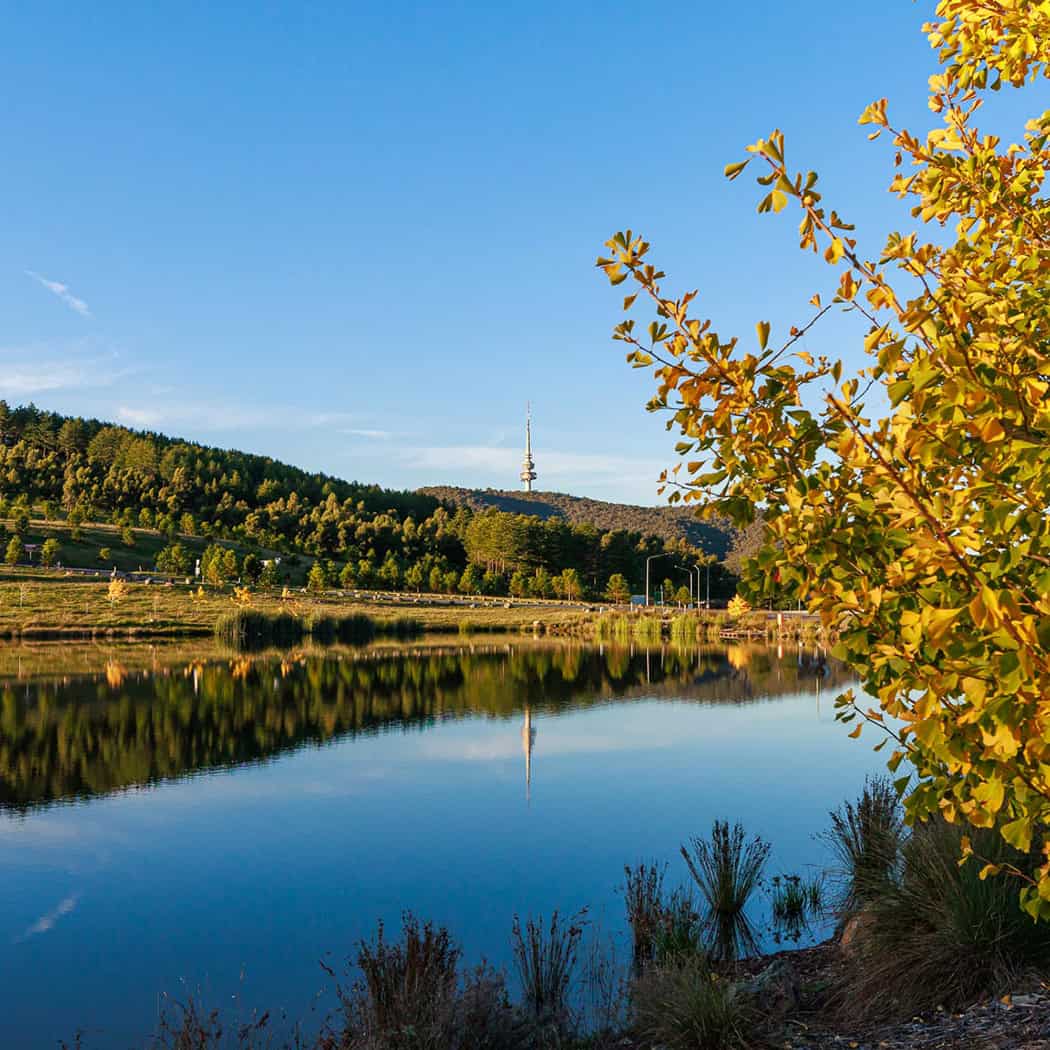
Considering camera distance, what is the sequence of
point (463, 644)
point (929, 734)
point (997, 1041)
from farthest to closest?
1. point (463, 644)
2. point (997, 1041)
3. point (929, 734)

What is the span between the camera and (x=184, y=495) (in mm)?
144000

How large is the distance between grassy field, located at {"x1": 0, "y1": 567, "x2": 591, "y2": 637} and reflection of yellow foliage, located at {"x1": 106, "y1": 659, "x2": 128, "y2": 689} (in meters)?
21.3

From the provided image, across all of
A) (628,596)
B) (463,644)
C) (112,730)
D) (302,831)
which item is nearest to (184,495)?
(628,596)

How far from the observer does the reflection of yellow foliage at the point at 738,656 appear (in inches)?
1956

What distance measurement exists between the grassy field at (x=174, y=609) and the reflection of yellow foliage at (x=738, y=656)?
836 inches

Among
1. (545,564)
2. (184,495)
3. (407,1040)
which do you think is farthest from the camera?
(184,495)

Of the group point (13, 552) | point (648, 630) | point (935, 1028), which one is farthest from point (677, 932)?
point (13, 552)

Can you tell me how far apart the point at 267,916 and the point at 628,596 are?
358 feet

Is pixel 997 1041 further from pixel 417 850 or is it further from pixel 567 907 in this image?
pixel 417 850

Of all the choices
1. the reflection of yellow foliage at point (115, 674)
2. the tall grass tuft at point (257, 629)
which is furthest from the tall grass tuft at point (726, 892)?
the tall grass tuft at point (257, 629)

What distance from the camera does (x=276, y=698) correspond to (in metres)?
34.5

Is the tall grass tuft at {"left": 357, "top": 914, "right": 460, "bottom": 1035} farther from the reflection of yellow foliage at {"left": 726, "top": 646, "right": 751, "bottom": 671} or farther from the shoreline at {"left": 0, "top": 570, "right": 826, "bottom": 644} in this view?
the shoreline at {"left": 0, "top": 570, "right": 826, "bottom": 644}

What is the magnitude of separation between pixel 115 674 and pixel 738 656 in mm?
35989

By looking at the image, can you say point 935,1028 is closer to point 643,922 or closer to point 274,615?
point 643,922
